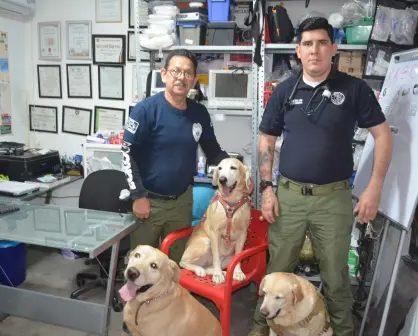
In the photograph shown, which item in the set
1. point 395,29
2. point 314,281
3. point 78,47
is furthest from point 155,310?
point 78,47

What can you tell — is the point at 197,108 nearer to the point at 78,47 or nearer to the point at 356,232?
the point at 356,232

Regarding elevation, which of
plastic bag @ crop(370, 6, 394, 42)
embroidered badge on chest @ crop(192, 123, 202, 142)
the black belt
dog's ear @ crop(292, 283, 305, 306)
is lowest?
dog's ear @ crop(292, 283, 305, 306)

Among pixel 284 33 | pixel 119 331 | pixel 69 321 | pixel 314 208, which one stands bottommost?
pixel 119 331

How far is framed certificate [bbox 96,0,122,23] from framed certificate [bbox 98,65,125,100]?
0.41 m

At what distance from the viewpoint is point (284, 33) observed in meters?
2.73

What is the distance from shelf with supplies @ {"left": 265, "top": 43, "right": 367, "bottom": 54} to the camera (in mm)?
2625

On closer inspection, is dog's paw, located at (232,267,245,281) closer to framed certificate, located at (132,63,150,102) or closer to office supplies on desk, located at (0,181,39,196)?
office supplies on desk, located at (0,181,39,196)

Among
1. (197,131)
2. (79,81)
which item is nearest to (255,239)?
(197,131)

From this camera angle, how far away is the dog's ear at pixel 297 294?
5.24 feet

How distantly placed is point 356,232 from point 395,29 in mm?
1462

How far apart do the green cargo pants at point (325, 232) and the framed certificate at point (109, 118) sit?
2076mm

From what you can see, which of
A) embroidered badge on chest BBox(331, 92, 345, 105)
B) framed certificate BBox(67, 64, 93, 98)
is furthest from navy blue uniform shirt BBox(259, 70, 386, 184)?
framed certificate BBox(67, 64, 93, 98)

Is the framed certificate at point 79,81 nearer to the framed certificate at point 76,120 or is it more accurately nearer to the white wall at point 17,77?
the framed certificate at point 76,120

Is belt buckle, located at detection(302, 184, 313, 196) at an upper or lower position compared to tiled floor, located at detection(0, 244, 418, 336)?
upper
